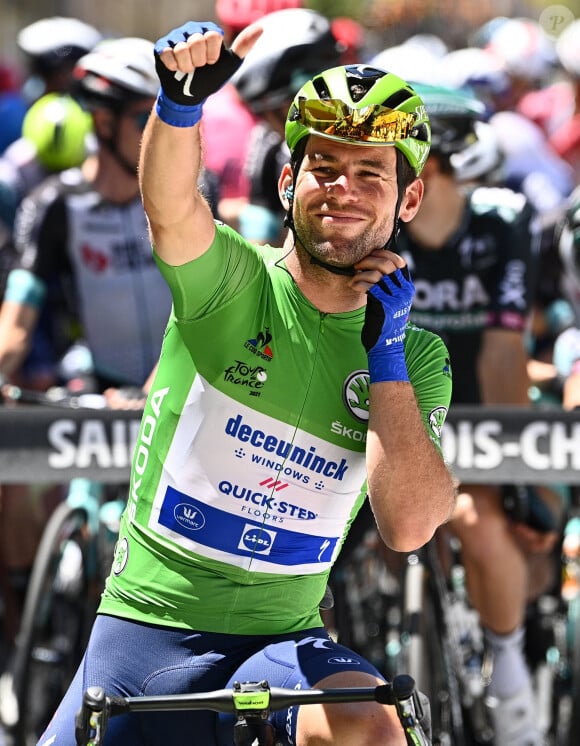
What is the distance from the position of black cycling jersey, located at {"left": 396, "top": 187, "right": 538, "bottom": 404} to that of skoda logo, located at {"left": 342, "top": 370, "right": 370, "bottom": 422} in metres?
2.71

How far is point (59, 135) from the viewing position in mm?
9398

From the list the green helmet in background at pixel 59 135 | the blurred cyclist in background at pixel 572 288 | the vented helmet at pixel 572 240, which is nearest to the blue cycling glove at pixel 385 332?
the blurred cyclist in background at pixel 572 288

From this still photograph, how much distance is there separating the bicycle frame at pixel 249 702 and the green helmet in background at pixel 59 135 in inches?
247

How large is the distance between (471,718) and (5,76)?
377 inches

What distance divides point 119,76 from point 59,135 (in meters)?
2.67

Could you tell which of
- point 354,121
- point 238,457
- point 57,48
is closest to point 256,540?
point 238,457

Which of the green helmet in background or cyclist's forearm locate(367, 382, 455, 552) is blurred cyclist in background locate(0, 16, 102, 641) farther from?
cyclist's forearm locate(367, 382, 455, 552)

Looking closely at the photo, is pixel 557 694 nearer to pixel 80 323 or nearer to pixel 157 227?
pixel 80 323

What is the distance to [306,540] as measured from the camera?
3.69 m

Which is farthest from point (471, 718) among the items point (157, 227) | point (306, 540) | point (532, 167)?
point (532, 167)

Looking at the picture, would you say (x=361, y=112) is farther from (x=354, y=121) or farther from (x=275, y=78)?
(x=275, y=78)

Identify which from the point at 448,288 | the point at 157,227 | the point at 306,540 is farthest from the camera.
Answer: the point at 448,288

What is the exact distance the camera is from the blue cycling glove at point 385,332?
352cm

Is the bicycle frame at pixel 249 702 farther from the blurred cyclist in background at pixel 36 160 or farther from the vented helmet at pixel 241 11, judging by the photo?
the vented helmet at pixel 241 11
